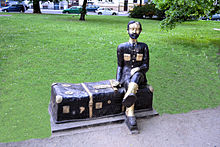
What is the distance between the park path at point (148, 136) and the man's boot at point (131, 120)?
0.11 meters

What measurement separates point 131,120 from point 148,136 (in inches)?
18.4

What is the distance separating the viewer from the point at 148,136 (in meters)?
4.86

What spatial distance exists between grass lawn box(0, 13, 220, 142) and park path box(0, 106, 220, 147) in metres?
0.38

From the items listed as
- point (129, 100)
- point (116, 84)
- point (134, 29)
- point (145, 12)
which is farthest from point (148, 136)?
point (145, 12)

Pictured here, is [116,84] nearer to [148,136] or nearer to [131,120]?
[131,120]

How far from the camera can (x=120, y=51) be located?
17.7 ft

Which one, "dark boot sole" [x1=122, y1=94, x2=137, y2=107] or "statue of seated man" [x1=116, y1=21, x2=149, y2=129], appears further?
"statue of seated man" [x1=116, y1=21, x2=149, y2=129]

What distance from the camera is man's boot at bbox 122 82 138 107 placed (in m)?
4.79

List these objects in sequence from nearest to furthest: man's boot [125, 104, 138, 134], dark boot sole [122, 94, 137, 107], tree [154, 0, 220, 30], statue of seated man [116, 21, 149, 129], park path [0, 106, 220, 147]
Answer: park path [0, 106, 220, 147]
dark boot sole [122, 94, 137, 107]
man's boot [125, 104, 138, 134]
statue of seated man [116, 21, 149, 129]
tree [154, 0, 220, 30]

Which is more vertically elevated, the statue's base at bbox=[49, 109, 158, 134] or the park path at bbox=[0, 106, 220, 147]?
the statue's base at bbox=[49, 109, 158, 134]

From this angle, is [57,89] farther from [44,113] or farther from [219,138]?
[219,138]

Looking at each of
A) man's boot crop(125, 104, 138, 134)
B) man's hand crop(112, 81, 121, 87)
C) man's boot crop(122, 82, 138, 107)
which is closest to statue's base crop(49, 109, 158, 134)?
man's boot crop(125, 104, 138, 134)

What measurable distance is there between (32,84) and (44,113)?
1940mm

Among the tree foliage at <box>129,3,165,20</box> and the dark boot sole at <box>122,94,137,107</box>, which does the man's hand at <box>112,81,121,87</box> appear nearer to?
the dark boot sole at <box>122,94,137,107</box>
